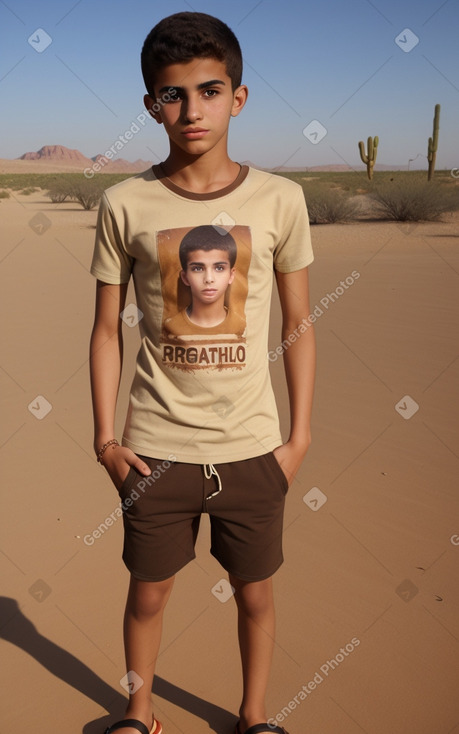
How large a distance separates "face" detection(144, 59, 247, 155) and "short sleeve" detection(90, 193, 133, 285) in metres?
0.24

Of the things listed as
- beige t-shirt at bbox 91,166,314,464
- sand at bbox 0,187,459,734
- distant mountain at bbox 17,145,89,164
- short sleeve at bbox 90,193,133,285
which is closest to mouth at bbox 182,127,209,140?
beige t-shirt at bbox 91,166,314,464

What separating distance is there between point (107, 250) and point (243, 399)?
49 centimetres

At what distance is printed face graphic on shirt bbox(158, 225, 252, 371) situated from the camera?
1.61 meters

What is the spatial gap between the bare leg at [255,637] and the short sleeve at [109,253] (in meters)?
0.84

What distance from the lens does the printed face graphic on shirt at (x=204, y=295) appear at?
161 cm

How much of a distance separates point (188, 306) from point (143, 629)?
861mm

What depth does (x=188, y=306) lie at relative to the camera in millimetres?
1644

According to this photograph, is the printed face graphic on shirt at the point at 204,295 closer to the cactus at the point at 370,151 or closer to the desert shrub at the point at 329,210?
the desert shrub at the point at 329,210

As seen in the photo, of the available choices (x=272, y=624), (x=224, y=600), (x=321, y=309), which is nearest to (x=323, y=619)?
(x=224, y=600)

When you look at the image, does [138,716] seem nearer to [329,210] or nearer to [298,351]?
[298,351]
